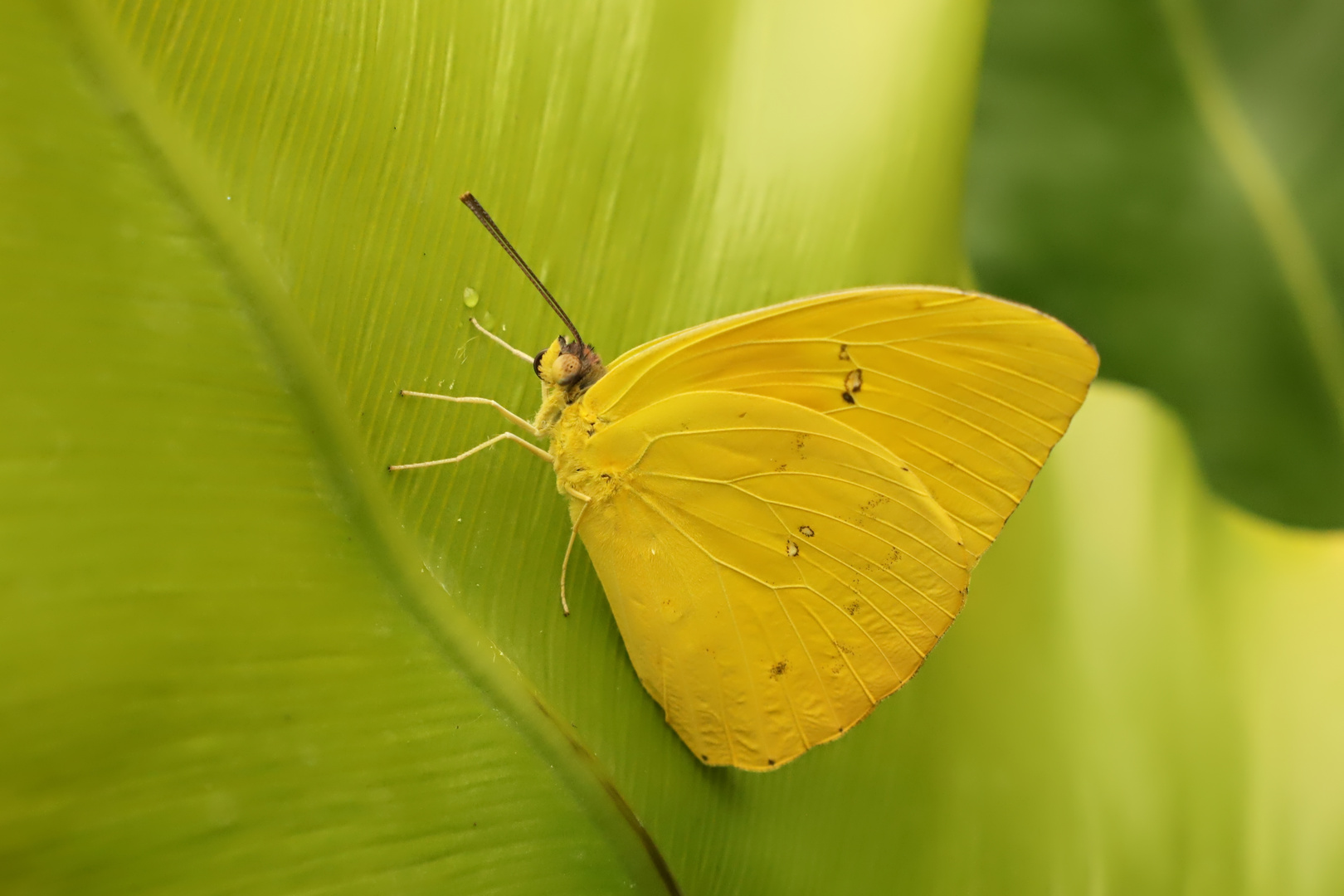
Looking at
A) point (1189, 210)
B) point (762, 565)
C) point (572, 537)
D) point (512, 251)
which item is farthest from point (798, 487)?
point (1189, 210)

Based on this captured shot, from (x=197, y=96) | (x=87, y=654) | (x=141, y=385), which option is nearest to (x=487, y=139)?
(x=197, y=96)

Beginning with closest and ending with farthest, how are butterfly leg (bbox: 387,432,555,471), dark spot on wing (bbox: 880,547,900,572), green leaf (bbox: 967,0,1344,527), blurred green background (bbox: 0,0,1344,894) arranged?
blurred green background (bbox: 0,0,1344,894) → butterfly leg (bbox: 387,432,555,471) → dark spot on wing (bbox: 880,547,900,572) → green leaf (bbox: 967,0,1344,527)

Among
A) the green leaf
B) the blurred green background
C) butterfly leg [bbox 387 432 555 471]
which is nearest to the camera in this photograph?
the blurred green background

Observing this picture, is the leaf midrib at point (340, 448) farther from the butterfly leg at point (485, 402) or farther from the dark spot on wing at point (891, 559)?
the dark spot on wing at point (891, 559)

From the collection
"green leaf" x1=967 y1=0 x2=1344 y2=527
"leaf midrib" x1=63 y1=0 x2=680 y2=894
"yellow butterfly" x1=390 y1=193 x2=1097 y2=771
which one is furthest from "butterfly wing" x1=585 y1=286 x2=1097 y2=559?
"green leaf" x1=967 y1=0 x2=1344 y2=527

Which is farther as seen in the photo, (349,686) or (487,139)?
(487,139)

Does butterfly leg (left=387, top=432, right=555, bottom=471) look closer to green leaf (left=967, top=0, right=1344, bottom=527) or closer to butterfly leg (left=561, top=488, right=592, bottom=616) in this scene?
butterfly leg (left=561, top=488, right=592, bottom=616)

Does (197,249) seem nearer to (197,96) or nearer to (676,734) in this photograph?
(197,96)
